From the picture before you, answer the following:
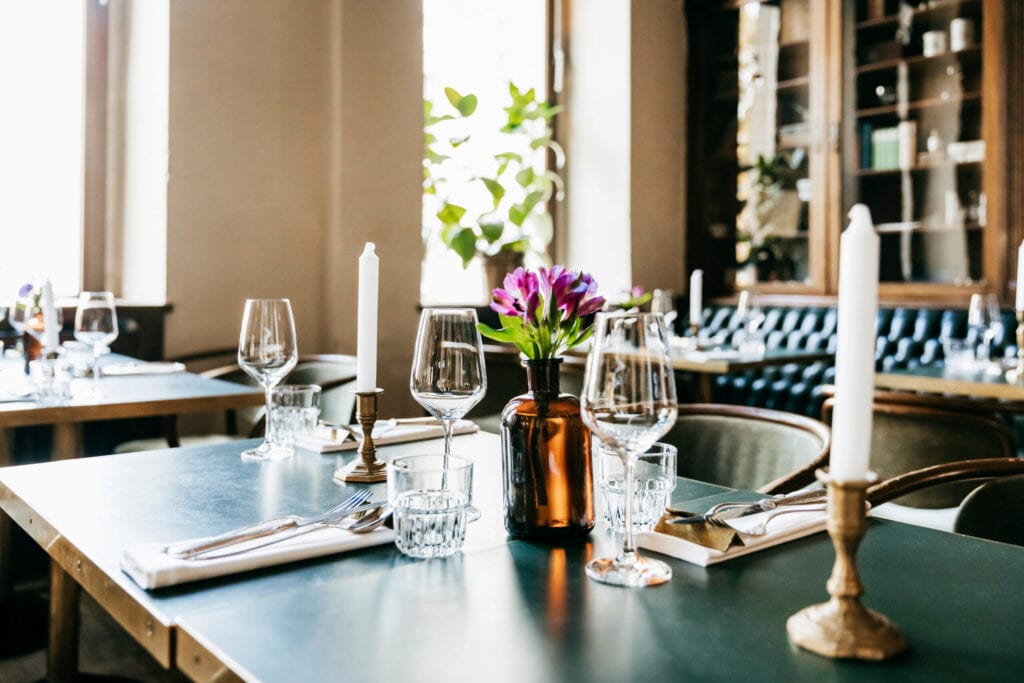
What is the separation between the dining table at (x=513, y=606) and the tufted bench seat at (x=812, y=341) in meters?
3.26

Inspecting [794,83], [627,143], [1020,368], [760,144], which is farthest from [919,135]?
[1020,368]

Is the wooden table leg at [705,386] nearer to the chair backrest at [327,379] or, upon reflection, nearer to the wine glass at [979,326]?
the wine glass at [979,326]

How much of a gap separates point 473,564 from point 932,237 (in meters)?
4.38

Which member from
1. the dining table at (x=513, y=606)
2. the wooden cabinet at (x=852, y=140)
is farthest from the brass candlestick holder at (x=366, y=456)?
the wooden cabinet at (x=852, y=140)

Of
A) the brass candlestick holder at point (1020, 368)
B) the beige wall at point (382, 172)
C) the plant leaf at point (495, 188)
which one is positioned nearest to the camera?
the brass candlestick holder at point (1020, 368)

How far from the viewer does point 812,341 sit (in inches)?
185

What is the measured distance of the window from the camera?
4.93 metres

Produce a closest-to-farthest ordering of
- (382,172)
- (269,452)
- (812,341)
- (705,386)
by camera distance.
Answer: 1. (269,452)
2. (705,386)
3. (382,172)
4. (812,341)

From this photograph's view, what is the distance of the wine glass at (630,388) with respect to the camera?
86cm

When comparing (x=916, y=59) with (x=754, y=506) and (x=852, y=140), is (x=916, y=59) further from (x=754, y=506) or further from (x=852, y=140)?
(x=754, y=506)

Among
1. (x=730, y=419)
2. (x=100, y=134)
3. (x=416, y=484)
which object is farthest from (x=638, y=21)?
(x=416, y=484)

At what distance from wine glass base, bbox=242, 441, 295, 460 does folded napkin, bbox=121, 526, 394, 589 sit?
20.2 inches

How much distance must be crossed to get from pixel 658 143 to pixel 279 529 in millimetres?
4845

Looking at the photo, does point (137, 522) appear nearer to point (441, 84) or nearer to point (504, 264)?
point (504, 264)
